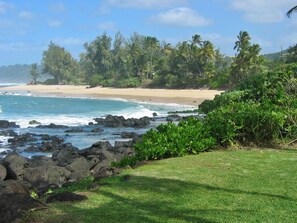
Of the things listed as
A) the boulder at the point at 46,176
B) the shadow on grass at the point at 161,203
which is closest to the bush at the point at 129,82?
the boulder at the point at 46,176

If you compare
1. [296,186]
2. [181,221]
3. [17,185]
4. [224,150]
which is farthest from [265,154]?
[17,185]

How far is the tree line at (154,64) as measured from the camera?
63344mm

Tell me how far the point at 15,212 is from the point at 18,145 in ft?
64.8

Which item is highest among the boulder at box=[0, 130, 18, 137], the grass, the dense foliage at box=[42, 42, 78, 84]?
the dense foliage at box=[42, 42, 78, 84]

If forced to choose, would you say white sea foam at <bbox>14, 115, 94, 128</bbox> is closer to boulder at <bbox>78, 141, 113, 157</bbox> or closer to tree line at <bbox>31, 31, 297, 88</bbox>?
boulder at <bbox>78, 141, 113, 157</bbox>

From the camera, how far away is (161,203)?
20.3ft

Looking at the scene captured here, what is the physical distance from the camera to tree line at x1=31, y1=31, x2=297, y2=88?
63.3 metres

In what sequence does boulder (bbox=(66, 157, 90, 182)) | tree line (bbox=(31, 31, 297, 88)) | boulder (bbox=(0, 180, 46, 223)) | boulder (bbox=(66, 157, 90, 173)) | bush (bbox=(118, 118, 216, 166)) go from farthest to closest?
tree line (bbox=(31, 31, 297, 88))
boulder (bbox=(66, 157, 90, 173))
boulder (bbox=(66, 157, 90, 182))
bush (bbox=(118, 118, 216, 166))
boulder (bbox=(0, 180, 46, 223))

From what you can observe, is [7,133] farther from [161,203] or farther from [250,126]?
[161,203]

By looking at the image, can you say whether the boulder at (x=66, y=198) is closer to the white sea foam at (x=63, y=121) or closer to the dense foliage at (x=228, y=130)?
the dense foliage at (x=228, y=130)

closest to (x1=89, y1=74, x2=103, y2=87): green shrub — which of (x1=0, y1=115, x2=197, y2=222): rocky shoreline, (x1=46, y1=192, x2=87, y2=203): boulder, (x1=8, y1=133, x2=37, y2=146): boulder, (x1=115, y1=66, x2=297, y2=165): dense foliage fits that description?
(x1=0, y1=115, x2=197, y2=222): rocky shoreline

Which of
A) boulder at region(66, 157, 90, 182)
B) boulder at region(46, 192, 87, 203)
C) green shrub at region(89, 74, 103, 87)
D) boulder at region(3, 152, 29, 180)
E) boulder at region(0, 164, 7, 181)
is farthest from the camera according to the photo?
green shrub at region(89, 74, 103, 87)

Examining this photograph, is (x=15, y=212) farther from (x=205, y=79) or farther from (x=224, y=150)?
(x=205, y=79)

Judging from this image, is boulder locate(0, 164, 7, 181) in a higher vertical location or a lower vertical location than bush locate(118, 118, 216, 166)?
lower
